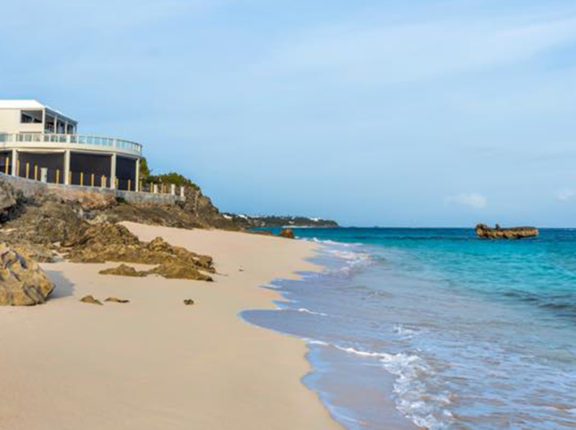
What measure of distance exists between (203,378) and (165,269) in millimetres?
8043

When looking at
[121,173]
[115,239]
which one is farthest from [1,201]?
[121,173]

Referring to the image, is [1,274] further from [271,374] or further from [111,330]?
[271,374]

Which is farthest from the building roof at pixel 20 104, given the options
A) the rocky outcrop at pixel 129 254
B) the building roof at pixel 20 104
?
the rocky outcrop at pixel 129 254

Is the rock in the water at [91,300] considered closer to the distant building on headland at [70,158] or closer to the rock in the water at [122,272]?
the rock in the water at [122,272]

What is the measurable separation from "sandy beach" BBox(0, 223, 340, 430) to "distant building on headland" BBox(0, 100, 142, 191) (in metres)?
27.6

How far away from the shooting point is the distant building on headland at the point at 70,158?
36.0 meters

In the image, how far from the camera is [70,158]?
121 ft

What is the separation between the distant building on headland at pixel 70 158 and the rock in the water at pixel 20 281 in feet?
91.1

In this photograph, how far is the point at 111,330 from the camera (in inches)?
284

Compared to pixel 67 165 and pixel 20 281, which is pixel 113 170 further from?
pixel 20 281

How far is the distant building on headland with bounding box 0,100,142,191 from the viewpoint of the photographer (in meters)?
36.0

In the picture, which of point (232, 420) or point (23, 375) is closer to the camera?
point (232, 420)

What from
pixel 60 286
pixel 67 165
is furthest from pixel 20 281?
pixel 67 165

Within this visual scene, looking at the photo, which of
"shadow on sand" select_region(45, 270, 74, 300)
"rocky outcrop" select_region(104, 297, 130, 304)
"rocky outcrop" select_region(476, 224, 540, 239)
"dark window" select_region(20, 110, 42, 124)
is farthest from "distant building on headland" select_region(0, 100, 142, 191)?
"rocky outcrop" select_region(476, 224, 540, 239)
